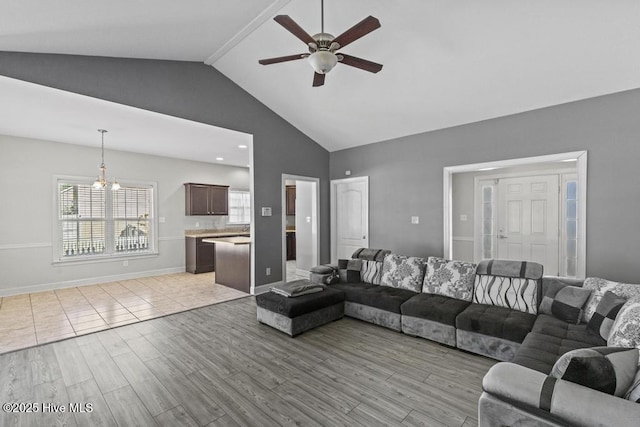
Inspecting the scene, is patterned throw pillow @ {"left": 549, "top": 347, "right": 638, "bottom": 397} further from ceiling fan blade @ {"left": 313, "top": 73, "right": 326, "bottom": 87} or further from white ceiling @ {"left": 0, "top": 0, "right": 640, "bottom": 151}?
white ceiling @ {"left": 0, "top": 0, "right": 640, "bottom": 151}

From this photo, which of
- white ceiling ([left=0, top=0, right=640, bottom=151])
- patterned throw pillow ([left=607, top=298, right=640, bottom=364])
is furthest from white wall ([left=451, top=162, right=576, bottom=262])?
patterned throw pillow ([left=607, top=298, right=640, bottom=364])

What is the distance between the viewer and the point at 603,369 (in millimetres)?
1360

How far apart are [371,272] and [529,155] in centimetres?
275

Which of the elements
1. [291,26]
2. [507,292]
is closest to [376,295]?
[507,292]

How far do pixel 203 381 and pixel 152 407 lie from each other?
41 centimetres

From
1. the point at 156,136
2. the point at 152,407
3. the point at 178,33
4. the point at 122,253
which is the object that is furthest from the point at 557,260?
the point at 122,253

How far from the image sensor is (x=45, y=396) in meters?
2.31

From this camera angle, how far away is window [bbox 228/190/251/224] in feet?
27.2

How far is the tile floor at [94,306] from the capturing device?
3533 mm

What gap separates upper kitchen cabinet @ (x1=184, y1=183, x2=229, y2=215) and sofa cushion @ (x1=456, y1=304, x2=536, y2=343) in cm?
630

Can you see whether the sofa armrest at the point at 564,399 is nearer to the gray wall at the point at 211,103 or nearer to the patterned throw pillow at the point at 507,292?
the patterned throw pillow at the point at 507,292

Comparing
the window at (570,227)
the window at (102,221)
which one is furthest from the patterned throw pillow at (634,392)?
the window at (102,221)

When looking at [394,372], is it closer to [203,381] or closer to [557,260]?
[203,381]

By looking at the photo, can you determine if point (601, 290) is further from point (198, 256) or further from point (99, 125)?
point (198, 256)
